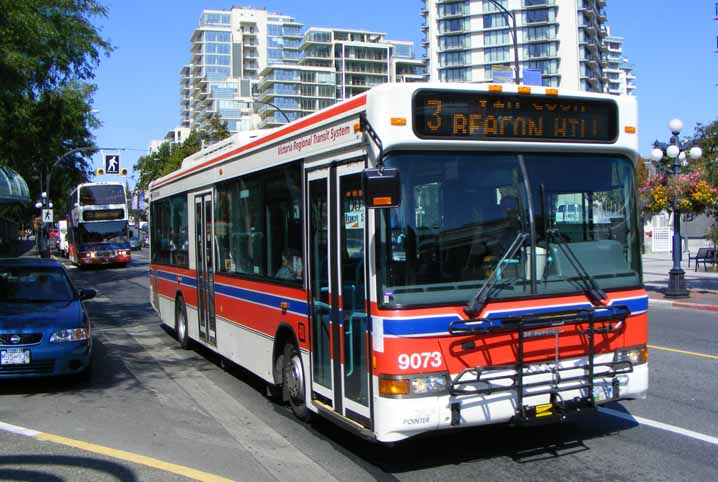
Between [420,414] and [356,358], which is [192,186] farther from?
[420,414]

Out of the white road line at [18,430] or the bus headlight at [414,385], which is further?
the white road line at [18,430]

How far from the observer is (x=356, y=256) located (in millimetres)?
6270

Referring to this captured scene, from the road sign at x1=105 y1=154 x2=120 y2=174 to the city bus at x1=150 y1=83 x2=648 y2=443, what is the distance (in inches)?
1632

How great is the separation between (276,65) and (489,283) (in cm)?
13704

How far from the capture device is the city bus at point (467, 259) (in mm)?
5746

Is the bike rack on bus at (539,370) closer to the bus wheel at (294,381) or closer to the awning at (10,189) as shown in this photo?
the bus wheel at (294,381)

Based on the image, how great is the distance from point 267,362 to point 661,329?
913 centimetres

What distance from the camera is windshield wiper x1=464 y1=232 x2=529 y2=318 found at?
5.82 metres

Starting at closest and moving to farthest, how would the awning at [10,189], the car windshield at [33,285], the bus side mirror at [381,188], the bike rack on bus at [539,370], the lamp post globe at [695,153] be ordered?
1. the bus side mirror at [381,188]
2. the bike rack on bus at [539,370]
3. the car windshield at [33,285]
4. the lamp post globe at [695,153]
5. the awning at [10,189]

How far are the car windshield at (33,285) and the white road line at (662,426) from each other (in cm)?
744

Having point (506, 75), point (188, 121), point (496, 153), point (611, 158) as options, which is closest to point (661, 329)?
point (506, 75)

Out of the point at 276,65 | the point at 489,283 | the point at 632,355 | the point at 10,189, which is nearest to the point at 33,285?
the point at 489,283

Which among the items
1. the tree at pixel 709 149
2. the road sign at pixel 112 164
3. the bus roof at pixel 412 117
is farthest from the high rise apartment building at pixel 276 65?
the bus roof at pixel 412 117

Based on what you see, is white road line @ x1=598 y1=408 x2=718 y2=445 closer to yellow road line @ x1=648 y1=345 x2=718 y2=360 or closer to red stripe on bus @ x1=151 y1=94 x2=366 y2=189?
yellow road line @ x1=648 y1=345 x2=718 y2=360
